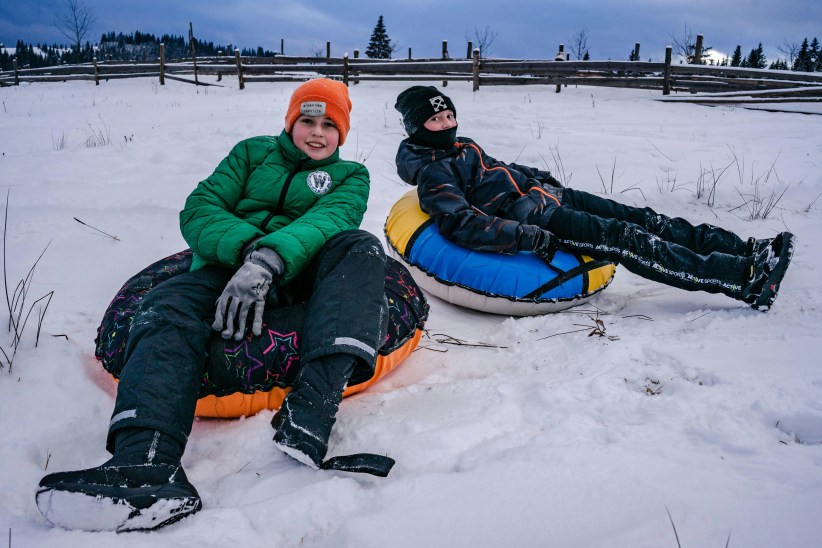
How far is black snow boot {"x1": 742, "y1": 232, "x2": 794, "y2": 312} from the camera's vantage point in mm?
2555

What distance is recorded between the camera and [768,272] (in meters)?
2.59

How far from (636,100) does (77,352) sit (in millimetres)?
12609

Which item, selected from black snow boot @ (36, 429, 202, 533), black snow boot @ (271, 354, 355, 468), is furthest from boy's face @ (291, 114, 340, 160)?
black snow boot @ (36, 429, 202, 533)

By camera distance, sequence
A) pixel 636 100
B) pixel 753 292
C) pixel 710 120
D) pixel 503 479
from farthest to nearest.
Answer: pixel 636 100
pixel 710 120
pixel 753 292
pixel 503 479

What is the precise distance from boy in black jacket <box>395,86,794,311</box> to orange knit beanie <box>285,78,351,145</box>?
2.32ft

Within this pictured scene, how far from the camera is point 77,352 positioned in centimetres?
224

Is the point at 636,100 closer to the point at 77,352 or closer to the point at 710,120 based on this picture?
the point at 710,120

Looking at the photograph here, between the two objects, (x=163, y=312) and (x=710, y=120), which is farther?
(x=710, y=120)

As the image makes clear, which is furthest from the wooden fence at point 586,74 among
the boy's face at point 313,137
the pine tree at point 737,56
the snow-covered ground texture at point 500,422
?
the pine tree at point 737,56

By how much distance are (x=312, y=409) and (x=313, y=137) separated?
144 cm

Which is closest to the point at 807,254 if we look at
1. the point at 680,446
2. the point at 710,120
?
the point at 680,446

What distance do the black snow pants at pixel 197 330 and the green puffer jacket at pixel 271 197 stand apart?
17 cm

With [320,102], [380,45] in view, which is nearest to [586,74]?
[320,102]

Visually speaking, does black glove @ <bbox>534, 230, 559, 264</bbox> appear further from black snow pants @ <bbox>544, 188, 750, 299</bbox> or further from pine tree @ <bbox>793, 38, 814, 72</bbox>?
pine tree @ <bbox>793, 38, 814, 72</bbox>
